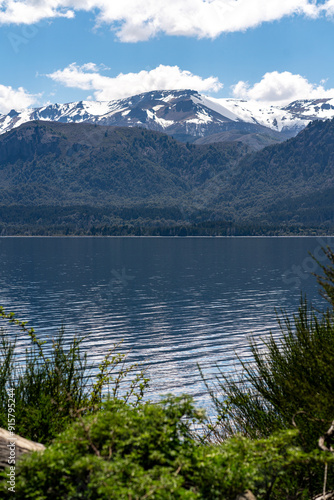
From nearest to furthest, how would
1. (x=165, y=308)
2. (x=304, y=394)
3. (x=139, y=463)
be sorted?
(x=139, y=463) → (x=304, y=394) → (x=165, y=308)

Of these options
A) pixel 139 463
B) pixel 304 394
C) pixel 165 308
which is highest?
pixel 139 463

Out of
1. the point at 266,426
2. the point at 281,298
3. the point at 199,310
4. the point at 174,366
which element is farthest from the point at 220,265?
the point at 266,426

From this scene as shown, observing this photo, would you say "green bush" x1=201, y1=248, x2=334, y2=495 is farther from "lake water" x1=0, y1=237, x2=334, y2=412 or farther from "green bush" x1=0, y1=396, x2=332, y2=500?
"green bush" x1=0, y1=396, x2=332, y2=500

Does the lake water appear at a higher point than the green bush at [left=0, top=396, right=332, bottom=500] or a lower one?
lower

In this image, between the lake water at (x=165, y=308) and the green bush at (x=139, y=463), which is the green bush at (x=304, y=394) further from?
the green bush at (x=139, y=463)

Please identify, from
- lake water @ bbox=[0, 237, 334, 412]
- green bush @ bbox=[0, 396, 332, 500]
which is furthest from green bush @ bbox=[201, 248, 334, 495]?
green bush @ bbox=[0, 396, 332, 500]

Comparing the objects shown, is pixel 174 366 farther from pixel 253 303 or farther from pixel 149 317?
pixel 253 303

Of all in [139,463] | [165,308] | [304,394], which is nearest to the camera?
[139,463]

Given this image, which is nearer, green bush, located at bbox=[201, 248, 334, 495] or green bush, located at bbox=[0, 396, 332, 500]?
green bush, located at bbox=[0, 396, 332, 500]

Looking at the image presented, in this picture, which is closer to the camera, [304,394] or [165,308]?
[304,394]

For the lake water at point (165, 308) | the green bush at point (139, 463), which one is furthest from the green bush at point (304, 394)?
the green bush at point (139, 463)

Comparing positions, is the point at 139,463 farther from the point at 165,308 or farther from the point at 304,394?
the point at 165,308

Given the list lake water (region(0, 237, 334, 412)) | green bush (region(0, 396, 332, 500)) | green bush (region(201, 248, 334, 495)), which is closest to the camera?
green bush (region(0, 396, 332, 500))

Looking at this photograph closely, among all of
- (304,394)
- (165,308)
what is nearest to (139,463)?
(304,394)
